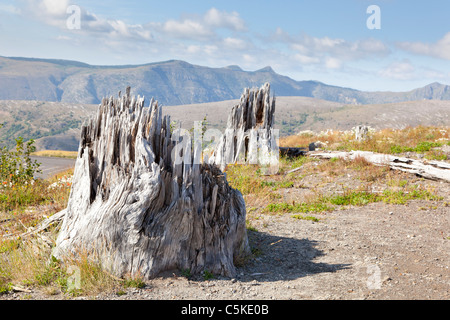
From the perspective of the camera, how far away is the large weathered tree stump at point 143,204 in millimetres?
5578

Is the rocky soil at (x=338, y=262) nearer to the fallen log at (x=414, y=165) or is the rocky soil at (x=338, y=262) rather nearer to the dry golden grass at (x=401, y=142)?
the fallen log at (x=414, y=165)

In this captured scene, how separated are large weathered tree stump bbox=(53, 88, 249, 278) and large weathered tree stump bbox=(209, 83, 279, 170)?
33.5ft

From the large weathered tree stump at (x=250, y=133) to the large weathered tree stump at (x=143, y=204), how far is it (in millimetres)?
10209

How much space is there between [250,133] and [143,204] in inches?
493

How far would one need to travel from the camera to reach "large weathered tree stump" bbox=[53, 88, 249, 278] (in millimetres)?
5578

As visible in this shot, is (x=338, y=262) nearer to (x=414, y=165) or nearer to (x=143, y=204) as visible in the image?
(x=143, y=204)

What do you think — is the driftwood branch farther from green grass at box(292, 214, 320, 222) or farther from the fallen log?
the fallen log

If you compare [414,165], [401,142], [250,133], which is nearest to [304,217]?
[414,165]

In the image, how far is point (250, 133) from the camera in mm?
17672

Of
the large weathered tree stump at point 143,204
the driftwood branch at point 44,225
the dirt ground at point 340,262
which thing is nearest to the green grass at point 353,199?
the dirt ground at point 340,262

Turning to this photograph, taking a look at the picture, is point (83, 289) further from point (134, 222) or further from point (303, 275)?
point (303, 275)

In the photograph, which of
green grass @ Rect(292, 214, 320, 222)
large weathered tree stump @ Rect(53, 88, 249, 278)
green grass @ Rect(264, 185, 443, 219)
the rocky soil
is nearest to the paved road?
green grass @ Rect(264, 185, 443, 219)
